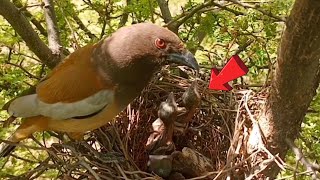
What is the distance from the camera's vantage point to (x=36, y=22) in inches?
131

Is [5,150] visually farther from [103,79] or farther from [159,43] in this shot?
[159,43]

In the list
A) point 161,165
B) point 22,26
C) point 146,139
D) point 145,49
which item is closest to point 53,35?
point 22,26

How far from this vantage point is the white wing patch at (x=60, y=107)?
2477 mm

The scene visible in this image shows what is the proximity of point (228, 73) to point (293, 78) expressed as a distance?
0.52 meters

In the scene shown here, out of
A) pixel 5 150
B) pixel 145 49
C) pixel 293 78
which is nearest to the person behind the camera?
pixel 293 78

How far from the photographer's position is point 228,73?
2475 mm

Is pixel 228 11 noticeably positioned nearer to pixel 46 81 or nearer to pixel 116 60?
pixel 116 60

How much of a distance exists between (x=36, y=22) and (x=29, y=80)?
0.48 meters

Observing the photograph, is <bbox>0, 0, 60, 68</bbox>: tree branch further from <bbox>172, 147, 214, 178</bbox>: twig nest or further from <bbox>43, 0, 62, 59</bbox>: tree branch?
<bbox>172, 147, 214, 178</bbox>: twig nest

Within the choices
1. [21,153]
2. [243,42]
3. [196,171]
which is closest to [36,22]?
[21,153]

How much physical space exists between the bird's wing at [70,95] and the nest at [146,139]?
0.16 meters

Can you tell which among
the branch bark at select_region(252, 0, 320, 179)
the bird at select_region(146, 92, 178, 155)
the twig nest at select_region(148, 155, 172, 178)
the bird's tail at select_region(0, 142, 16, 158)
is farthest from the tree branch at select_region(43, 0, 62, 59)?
the branch bark at select_region(252, 0, 320, 179)

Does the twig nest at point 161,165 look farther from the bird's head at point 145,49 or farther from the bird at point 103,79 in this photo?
the bird's head at point 145,49

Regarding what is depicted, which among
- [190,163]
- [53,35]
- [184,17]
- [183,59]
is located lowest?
[190,163]
